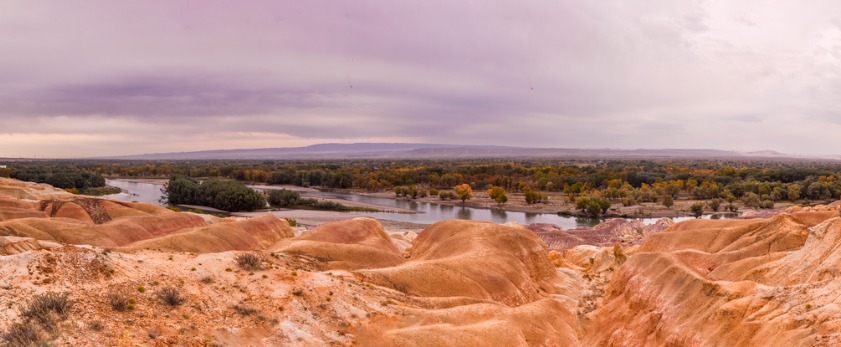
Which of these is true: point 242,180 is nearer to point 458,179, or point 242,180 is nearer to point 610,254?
point 458,179

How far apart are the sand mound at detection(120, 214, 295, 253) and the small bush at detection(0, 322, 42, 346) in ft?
59.1

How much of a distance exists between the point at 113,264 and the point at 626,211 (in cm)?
10088

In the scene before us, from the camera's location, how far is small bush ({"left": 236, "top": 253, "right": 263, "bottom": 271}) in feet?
76.6

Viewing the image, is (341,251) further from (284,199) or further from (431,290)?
(284,199)

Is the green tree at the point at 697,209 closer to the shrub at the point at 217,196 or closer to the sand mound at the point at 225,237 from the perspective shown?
the sand mound at the point at 225,237

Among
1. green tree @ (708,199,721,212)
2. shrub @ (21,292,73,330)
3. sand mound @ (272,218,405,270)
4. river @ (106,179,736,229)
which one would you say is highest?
shrub @ (21,292,73,330)

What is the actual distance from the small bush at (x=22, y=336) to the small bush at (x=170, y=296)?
4456 mm

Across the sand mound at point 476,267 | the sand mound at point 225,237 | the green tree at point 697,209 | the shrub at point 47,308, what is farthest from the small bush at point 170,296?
the green tree at point 697,209

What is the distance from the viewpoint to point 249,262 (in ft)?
77.6

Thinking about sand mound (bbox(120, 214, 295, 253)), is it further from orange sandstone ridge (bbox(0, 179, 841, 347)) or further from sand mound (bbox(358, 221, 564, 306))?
sand mound (bbox(358, 221, 564, 306))

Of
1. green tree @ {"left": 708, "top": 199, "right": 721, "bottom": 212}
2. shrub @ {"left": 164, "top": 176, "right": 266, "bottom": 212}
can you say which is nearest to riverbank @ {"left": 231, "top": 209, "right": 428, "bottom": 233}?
shrub @ {"left": 164, "top": 176, "right": 266, "bottom": 212}

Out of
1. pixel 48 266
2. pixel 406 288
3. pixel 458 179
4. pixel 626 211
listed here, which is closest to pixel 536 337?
pixel 406 288

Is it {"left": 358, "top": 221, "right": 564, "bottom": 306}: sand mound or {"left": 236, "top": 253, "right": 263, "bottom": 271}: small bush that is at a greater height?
{"left": 236, "top": 253, "right": 263, "bottom": 271}: small bush

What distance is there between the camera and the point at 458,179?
15275 cm
